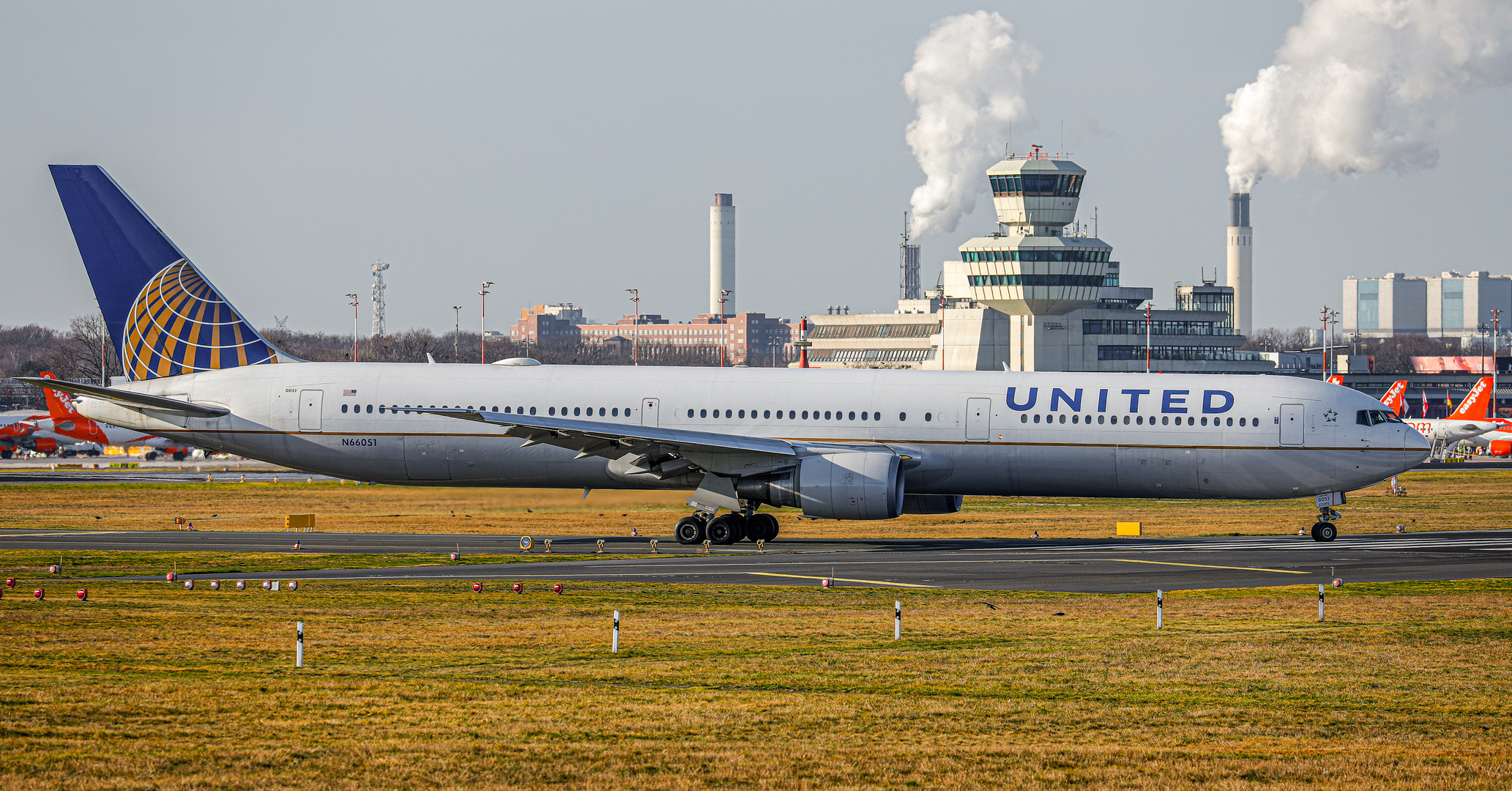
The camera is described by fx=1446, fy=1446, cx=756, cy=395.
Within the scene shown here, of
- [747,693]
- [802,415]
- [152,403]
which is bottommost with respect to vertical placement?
[747,693]

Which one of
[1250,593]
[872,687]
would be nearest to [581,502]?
[1250,593]

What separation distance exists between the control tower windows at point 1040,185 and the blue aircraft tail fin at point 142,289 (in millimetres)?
109471

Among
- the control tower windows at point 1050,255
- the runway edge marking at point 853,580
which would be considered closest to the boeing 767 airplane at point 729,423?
the runway edge marking at point 853,580

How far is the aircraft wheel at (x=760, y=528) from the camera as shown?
37.2 m

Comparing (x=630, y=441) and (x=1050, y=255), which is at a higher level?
(x=1050, y=255)

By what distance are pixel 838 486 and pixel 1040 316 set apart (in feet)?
384

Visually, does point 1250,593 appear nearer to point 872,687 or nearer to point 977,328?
point 872,687

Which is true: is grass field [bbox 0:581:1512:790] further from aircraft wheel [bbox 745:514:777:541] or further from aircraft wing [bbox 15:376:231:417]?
aircraft wing [bbox 15:376:231:417]

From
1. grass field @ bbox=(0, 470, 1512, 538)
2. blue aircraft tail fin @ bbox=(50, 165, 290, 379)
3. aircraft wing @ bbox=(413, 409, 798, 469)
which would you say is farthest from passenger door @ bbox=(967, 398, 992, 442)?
blue aircraft tail fin @ bbox=(50, 165, 290, 379)

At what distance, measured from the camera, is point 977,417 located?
3722 centimetres

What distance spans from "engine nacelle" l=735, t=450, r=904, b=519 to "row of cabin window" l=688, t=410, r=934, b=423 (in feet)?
5.36

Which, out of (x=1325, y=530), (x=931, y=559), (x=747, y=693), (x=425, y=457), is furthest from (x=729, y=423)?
(x=747, y=693)

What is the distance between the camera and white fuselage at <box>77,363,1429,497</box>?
3681 cm

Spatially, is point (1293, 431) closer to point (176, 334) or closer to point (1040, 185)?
point (176, 334)
